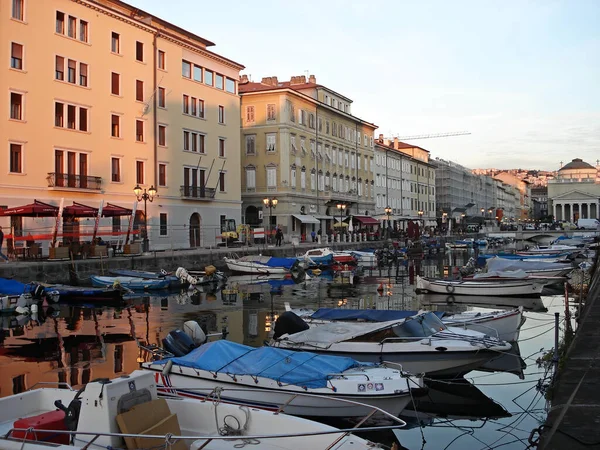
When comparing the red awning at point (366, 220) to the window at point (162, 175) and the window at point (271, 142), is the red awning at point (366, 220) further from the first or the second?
the window at point (162, 175)

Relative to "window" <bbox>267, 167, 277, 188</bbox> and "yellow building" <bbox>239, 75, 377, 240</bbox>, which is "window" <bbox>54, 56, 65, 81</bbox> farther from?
"window" <bbox>267, 167, 277, 188</bbox>

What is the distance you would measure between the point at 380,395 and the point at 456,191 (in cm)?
14443

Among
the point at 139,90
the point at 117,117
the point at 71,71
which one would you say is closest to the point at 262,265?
the point at 117,117

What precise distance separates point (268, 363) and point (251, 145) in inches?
2369

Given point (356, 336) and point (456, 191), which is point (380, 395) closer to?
point (356, 336)

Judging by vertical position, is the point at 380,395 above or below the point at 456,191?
below

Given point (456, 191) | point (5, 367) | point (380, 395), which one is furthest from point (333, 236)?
point (456, 191)

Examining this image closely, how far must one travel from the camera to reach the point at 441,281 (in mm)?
32969

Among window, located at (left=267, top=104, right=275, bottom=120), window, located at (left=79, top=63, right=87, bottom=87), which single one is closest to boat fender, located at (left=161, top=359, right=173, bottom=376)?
window, located at (left=79, top=63, right=87, bottom=87)

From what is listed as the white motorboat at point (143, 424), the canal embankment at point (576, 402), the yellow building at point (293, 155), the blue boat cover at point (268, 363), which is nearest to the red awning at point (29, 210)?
the blue boat cover at point (268, 363)

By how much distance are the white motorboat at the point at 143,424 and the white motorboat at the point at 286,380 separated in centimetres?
231

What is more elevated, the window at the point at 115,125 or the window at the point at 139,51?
the window at the point at 139,51

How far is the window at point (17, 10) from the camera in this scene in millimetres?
40500

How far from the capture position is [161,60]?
2098 inches
